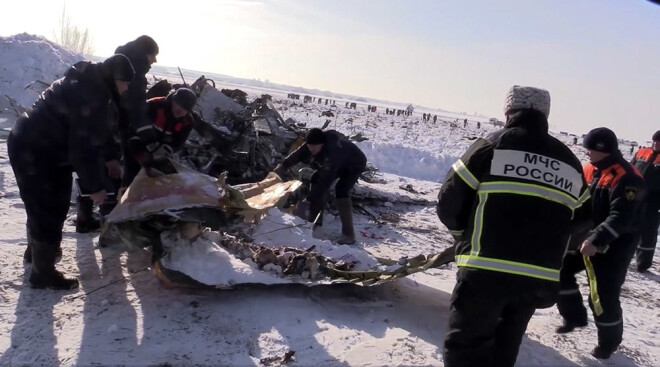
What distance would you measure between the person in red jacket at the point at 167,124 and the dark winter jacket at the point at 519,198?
3.14 m

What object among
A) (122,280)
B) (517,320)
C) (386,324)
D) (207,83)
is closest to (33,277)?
(122,280)

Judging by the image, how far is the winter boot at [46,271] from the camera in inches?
150

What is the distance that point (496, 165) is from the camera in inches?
99.7

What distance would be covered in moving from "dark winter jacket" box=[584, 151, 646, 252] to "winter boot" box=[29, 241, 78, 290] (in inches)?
147

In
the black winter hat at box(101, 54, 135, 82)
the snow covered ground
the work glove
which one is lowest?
the snow covered ground

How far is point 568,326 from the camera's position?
13.1ft

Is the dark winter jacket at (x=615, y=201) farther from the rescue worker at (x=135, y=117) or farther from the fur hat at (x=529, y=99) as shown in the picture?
the rescue worker at (x=135, y=117)

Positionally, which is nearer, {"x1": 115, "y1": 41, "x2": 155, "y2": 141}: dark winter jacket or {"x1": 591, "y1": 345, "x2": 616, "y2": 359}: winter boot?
{"x1": 591, "y1": 345, "x2": 616, "y2": 359}: winter boot

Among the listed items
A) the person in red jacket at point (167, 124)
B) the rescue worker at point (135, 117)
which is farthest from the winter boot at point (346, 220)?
the rescue worker at point (135, 117)

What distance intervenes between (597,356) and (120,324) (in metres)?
3.26

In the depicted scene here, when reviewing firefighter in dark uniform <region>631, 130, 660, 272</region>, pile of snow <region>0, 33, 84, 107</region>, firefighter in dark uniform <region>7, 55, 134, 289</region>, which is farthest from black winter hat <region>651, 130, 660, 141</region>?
pile of snow <region>0, 33, 84, 107</region>

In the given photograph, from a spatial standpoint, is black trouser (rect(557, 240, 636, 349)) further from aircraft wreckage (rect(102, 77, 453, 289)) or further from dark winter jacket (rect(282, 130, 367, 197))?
dark winter jacket (rect(282, 130, 367, 197))

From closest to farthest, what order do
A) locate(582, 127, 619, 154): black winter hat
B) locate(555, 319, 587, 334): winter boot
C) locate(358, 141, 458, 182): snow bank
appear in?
locate(582, 127, 619, 154): black winter hat < locate(555, 319, 587, 334): winter boot < locate(358, 141, 458, 182): snow bank

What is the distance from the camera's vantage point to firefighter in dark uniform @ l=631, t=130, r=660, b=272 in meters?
6.22
